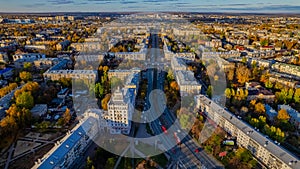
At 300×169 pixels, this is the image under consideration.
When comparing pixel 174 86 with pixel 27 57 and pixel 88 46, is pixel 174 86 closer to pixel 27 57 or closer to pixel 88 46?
pixel 27 57

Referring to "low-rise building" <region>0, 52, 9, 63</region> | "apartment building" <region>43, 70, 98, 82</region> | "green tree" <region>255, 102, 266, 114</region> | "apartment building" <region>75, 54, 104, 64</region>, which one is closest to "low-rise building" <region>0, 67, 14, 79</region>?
"apartment building" <region>43, 70, 98, 82</region>

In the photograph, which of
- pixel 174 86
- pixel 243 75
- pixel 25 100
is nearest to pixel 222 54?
pixel 243 75

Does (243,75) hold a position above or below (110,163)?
above

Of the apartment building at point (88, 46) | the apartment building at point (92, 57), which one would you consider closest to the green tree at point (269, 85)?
the apartment building at point (92, 57)

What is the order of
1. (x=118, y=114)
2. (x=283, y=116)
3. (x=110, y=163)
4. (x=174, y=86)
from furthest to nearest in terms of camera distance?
(x=174, y=86) → (x=283, y=116) → (x=118, y=114) → (x=110, y=163)

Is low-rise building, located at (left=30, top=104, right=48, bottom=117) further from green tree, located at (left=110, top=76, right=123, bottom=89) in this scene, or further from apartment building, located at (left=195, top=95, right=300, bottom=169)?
apartment building, located at (left=195, top=95, right=300, bottom=169)

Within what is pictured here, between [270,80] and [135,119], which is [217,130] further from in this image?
[270,80]

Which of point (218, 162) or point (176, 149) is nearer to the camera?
point (218, 162)

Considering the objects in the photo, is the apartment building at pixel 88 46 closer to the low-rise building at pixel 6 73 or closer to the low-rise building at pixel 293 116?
the low-rise building at pixel 6 73

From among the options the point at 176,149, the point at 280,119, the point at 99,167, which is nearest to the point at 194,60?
the point at 280,119
